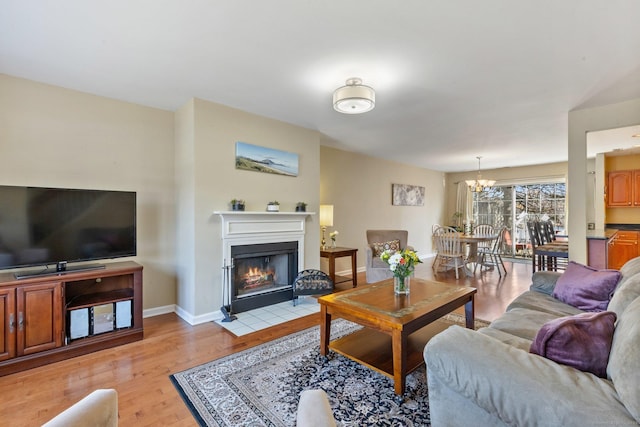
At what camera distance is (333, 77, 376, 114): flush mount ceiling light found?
8.38 ft

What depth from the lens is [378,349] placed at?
221cm

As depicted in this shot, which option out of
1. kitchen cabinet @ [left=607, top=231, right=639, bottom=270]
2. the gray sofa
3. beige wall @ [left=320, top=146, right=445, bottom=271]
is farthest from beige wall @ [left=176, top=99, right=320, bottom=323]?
kitchen cabinet @ [left=607, top=231, right=639, bottom=270]

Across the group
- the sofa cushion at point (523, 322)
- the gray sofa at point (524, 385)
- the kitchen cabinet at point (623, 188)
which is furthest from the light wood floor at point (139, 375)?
the kitchen cabinet at point (623, 188)

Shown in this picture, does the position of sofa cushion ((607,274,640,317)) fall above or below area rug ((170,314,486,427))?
above

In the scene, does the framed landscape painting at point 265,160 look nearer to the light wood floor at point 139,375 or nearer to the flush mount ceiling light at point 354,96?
the flush mount ceiling light at point 354,96

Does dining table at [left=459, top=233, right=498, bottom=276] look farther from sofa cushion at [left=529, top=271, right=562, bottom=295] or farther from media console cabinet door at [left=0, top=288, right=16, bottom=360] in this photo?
media console cabinet door at [left=0, top=288, right=16, bottom=360]

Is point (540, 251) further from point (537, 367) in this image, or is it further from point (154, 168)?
point (154, 168)

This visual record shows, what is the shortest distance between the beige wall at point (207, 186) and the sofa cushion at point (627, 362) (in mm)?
3214

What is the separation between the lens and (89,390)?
1980 mm

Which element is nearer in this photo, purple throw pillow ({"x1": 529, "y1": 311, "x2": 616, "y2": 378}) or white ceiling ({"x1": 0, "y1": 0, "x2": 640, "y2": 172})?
purple throw pillow ({"x1": 529, "y1": 311, "x2": 616, "y2": 378})

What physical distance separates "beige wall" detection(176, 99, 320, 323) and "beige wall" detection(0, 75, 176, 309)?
7.7 inches

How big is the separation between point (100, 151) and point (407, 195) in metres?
6.17

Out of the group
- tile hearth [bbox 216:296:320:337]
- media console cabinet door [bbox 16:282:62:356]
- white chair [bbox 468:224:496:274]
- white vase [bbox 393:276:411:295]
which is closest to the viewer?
media console cabinet door [bbox 16:282:62:356]

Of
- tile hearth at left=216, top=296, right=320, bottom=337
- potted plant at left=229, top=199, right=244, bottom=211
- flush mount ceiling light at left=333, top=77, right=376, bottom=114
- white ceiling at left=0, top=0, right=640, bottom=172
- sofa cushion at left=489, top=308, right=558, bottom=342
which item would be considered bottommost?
tile hearth at left=216, top=296, right=320, bottom=337
